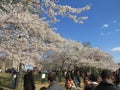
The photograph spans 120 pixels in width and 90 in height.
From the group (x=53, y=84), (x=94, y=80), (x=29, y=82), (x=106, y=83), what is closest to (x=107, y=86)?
(x=106, y=83)

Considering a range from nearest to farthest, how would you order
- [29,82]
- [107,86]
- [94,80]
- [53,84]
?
[107,86] < [53,84] < [94,80] < [29,82]

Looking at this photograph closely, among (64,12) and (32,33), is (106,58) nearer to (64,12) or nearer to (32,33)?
(32,33)

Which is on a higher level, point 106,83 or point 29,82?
point 29,82

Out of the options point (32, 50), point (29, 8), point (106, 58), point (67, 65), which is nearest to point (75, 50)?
point (67, 65)

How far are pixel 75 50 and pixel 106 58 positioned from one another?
568 inches

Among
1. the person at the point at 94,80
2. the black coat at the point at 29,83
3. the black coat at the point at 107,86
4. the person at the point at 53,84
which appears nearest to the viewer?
the black coat at the point at 107,86

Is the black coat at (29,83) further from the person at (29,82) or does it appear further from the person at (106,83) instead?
the person at (106,83)

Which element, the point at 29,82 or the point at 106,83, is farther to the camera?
the point at 29,82

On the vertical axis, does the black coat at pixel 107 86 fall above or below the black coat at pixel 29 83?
below

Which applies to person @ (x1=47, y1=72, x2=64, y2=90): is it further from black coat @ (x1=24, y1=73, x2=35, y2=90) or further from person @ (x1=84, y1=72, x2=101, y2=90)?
black coat @ (x1=24, y1=73, x2=35, y2=90)

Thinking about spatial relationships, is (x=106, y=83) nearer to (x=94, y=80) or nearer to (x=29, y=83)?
(x=94, y=80)

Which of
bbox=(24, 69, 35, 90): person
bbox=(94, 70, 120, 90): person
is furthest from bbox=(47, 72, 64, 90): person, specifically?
bbox=(24, 69, 35, 90): person

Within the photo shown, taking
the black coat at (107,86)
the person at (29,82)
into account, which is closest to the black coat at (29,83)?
the person at (29,82)

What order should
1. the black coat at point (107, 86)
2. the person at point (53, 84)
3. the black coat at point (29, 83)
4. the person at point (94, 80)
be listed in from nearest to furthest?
the black coat at point (107, 86)
the person at point (53, 84)
the person at point (94, 80)
the black coat at point (29, 83)
